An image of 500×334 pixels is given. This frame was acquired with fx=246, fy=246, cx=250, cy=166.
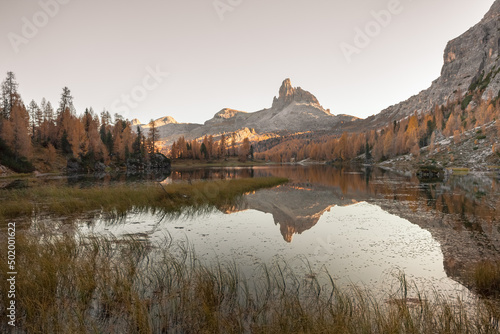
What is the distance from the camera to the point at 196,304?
6.97 meters

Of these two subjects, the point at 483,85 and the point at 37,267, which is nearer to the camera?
the point at 37,267

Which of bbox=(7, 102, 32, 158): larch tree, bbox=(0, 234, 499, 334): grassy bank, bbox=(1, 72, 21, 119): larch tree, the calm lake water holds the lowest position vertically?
the calm lake water

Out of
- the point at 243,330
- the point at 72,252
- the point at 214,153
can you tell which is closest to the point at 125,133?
the point at 214,153

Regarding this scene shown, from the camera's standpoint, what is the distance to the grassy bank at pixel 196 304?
19.4 ft

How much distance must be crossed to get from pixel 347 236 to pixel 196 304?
36.1 feet

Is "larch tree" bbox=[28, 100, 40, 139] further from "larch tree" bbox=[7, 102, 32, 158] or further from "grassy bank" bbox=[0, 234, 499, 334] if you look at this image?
"grassy bank" bbox=[0, 234, 499, 334]

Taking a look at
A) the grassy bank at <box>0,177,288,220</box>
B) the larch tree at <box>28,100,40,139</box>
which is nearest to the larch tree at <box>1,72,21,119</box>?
the larch tree at <box>28,100,40,139</box>

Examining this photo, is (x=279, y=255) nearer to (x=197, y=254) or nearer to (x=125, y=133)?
(x=197, y=254)

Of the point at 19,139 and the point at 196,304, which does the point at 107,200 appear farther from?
the point at 19,139

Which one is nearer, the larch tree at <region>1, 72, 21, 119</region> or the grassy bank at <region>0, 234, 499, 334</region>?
the grassy bank at <region>0, 234, 499, 334</region>

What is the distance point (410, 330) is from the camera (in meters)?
5.55

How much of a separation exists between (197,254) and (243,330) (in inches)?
237

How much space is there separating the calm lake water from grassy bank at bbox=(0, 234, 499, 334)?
1330mm

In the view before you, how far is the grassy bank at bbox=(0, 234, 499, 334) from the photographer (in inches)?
233
